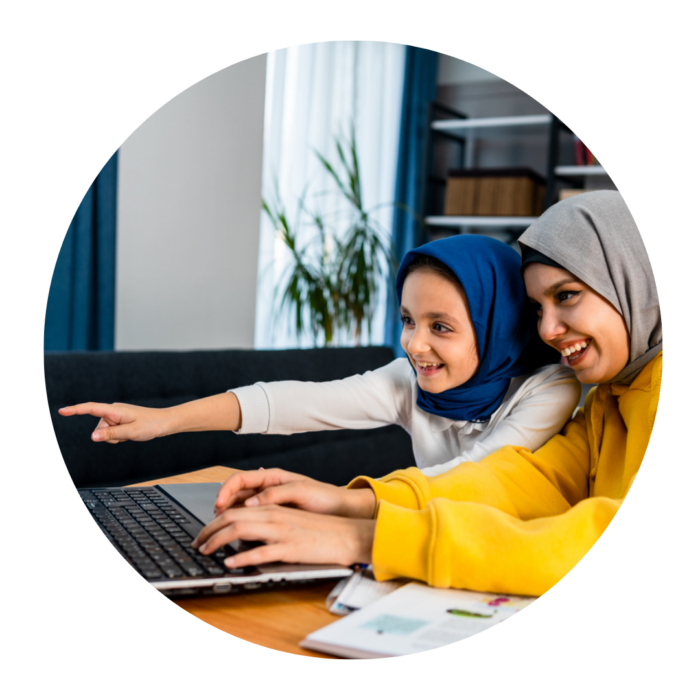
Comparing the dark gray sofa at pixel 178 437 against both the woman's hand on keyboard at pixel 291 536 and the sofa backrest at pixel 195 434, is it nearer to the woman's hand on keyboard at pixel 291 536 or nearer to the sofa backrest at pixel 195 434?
the sofa backrest at pixel 195 434

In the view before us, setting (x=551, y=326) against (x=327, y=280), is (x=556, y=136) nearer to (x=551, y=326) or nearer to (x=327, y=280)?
(x=327, y=280)

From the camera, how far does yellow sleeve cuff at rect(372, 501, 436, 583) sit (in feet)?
1.72

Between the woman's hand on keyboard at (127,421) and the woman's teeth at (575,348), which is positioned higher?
the woman's teeth at (575,348)

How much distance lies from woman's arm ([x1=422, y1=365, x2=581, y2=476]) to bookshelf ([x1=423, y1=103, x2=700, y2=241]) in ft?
0.68

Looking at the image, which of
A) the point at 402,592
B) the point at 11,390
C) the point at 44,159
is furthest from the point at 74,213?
the point at 402,592

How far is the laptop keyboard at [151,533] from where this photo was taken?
531mm

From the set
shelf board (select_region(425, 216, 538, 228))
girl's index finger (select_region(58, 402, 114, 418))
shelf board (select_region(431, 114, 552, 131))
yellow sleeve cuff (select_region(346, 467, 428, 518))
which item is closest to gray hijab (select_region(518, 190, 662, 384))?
yellow sleeve cuff (select_region(346, 467, 428, 518))

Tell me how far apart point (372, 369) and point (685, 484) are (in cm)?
33

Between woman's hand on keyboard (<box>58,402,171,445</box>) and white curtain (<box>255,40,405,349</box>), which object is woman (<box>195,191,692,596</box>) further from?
white curtain (<box>255,40,405,349</box>)

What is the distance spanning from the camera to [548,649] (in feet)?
1.63

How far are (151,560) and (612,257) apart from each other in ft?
1.54

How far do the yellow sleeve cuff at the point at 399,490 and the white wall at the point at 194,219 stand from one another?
0.95 ft

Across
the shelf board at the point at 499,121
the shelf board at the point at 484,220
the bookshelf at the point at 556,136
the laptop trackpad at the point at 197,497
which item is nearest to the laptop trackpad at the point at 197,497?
the laptop trackpad at the point at 197,497

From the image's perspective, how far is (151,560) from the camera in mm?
546
